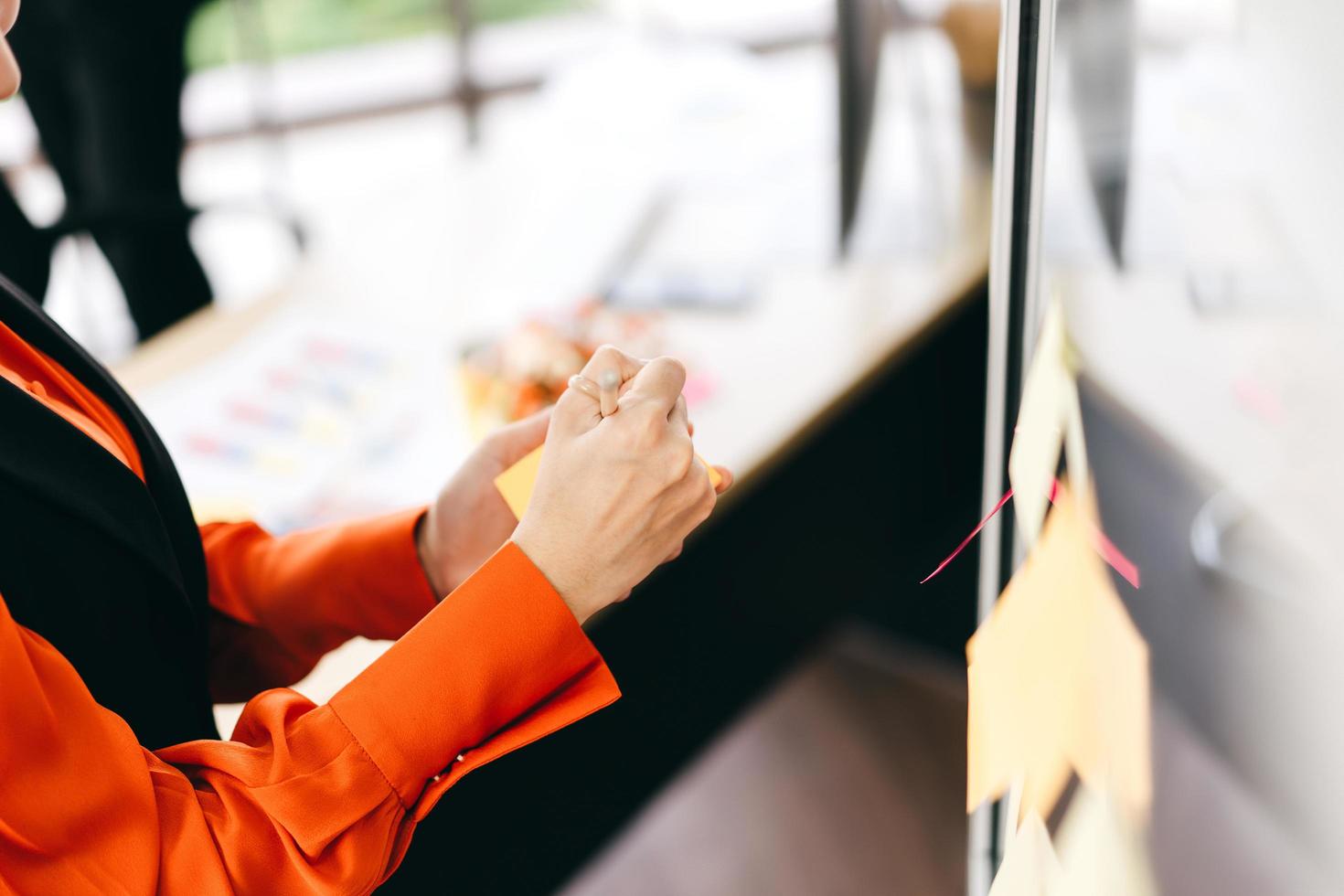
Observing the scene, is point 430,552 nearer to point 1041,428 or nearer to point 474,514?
point 474,514

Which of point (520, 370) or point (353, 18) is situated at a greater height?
point (353, 18)

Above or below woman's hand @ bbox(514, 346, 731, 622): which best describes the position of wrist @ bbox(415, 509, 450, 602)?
below

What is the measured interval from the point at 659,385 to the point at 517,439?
7.4 inches

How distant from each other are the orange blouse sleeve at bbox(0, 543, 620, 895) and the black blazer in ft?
0.22

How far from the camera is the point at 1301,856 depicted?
1.70 ft

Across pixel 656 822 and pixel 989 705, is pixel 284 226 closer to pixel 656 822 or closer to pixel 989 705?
pixel 656 822

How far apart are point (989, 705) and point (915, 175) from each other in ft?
4.36

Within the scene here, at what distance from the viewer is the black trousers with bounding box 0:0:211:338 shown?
208cm

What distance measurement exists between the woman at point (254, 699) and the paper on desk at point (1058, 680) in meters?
0.22

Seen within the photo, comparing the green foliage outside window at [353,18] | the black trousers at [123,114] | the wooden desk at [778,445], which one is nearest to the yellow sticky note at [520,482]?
the wooden desk at [778,445]

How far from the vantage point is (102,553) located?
2.33 feet

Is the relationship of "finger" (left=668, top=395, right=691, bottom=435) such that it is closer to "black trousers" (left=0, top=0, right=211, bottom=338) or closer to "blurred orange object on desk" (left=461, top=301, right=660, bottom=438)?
"blurred orange object on desk" (left=461, top=301, right=660, bottom=438)

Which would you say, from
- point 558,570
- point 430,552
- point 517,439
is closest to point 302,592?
point 430,552

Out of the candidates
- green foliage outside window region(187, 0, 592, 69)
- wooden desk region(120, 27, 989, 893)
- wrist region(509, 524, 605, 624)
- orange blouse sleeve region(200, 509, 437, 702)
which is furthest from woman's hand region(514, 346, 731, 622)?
green foliage outside window region(187, 0, 592, 69)
